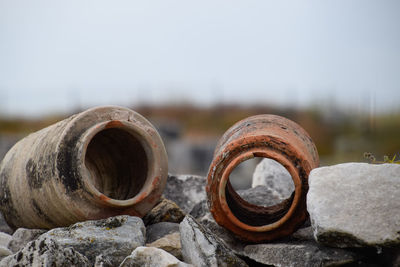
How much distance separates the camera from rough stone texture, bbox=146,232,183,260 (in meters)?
3.66

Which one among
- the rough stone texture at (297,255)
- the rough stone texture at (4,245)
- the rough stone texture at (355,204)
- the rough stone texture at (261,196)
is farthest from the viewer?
the rough stone texture at (261,196)

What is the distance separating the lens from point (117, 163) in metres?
5.04

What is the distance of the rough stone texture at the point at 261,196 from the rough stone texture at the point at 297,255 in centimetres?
103

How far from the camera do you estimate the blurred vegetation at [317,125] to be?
1385 centimetres

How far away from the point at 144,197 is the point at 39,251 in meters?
1.20

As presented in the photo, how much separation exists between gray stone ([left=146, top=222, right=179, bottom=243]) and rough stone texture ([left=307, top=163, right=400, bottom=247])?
1.28 meters

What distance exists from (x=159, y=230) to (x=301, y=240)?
1196 millimetres

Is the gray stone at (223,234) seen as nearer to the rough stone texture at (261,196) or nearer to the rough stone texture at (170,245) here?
the rough stone texture at (170,245)

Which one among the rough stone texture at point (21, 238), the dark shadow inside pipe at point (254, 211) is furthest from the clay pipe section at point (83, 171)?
the dark shadow inside pipe at point (254, 211)

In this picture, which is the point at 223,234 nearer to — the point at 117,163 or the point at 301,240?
the point at 301,240

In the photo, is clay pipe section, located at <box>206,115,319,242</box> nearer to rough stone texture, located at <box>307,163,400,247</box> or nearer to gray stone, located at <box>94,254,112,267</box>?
rough stone texture, located at <box>307,163,400,247</box>

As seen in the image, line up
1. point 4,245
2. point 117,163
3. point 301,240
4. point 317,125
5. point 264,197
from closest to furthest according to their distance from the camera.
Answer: point 301,240 < point 4,245 < point 264,197 < point 117,163 < point 317,125

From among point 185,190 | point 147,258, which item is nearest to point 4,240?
point 147,258

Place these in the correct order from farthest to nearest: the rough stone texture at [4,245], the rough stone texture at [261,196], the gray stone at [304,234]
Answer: the rough stone texture at [261,196] → the rough stone texture at [4,245] → the gray stone at [304,234]
